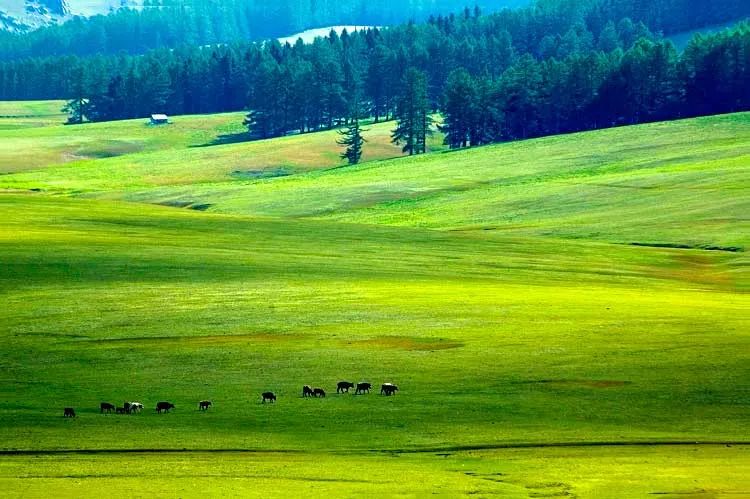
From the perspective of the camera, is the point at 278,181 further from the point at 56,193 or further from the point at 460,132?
the point at 460,132

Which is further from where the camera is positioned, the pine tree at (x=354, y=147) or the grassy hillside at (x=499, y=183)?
the pine tree at (x=354, y=147)

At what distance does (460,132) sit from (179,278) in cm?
11537

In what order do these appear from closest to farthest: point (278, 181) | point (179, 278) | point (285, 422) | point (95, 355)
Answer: point (285, 422) < point (95, 355) < point (179, 278) < point (278, 181)

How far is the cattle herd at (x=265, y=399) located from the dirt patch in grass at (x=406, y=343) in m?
6.31

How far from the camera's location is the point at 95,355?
54.2 m

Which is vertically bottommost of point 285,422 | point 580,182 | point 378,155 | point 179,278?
point 285,422

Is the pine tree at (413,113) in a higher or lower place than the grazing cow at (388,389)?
higher

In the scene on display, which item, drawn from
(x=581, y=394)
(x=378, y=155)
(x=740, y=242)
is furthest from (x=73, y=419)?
(x=378, y=155)

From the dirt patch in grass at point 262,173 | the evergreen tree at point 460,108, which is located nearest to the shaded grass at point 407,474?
the dirt patch in grass at point 262,173

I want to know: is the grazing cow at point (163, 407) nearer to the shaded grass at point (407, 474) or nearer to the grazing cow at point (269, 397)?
the grazing cow at point (269, 397)

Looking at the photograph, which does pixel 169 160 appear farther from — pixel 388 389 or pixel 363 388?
pixel 388 389

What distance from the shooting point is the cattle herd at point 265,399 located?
46.0 metres

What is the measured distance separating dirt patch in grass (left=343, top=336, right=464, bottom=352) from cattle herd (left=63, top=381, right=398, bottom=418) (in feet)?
20.7

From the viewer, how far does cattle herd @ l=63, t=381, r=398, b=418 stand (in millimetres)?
46000
